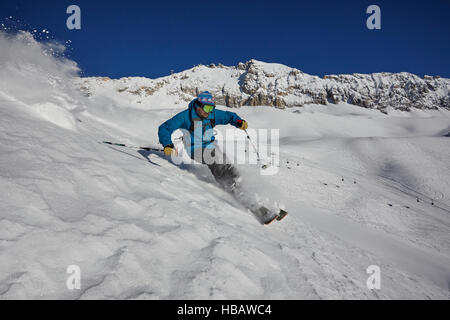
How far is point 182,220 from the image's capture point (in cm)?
299

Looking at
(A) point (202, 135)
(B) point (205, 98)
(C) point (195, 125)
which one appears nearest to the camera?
(B) point (205, 98)

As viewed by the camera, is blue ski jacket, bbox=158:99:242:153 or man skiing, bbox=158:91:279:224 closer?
man skiing, bbox=158:91:279:224

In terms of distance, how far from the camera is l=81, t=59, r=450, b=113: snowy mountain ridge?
122812 millimetres

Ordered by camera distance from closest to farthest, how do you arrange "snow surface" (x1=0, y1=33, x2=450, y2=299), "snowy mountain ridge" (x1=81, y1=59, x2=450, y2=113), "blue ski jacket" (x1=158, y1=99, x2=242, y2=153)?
"snow surface" (x1=0, y1=33, x2=450, y2=299)
"blue ski jacket" (x1=158, y1=99, x2=242, y2=153)
"snowy mountain ridge" (x1=81, y1=59, x2=450, y2=113)

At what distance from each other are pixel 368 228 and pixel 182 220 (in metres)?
4.55

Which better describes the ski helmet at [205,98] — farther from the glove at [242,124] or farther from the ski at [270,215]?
the ski at [270,215]

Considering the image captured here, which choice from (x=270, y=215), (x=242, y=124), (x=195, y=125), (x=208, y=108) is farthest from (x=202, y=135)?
(x=270, y=215)

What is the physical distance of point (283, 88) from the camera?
429ft

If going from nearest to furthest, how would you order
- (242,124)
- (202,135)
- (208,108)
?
1. (208,108)
2. (202,135)
3. (242,124)

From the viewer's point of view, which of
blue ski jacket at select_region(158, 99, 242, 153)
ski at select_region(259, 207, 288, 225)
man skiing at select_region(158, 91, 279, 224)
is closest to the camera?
ski at select_region(259, 207, 288, 225)

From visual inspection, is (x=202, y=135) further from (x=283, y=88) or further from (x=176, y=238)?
(x=283, y=88)

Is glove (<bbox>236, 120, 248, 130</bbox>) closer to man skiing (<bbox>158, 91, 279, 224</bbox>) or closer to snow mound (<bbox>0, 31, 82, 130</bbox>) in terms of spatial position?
man skiing (<bbox>158, 91, 279, 224</bbox>)

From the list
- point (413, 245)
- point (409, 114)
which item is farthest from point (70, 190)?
point (409, 114)

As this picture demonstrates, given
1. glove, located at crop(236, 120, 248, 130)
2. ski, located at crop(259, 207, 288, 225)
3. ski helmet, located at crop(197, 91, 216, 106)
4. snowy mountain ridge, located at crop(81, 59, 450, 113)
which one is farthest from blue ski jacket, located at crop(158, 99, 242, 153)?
snowy mountain ridge, located at crop(81, 59, 450, 113)
